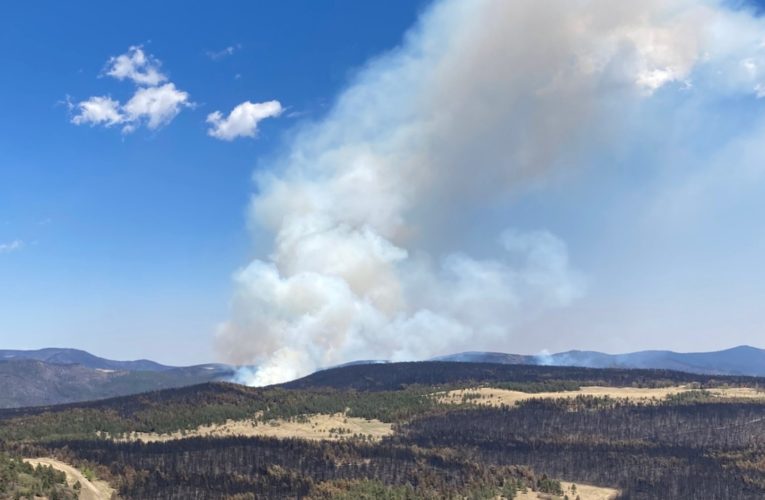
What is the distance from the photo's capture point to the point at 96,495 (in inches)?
7485

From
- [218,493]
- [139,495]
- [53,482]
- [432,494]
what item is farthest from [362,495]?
[53,482]

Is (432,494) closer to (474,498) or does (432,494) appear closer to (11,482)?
(474,498)

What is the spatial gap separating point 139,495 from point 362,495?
199 ft

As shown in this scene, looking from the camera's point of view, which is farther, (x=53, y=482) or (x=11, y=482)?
(x=53, y=482)

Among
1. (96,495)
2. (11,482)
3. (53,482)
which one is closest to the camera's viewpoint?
(11,482)

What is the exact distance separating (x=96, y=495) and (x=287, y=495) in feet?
164

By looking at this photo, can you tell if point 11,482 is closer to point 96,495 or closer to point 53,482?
point 53,482

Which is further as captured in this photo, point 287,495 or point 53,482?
point 287,495

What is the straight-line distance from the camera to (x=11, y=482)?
167m

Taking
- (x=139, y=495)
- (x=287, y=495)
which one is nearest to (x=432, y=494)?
(x=287, y=495)

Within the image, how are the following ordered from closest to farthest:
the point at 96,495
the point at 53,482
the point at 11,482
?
the point at 11,482
the point at 53,482
the point at 96,495

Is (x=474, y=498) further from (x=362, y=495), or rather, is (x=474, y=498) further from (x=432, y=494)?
(x=362, y=495)

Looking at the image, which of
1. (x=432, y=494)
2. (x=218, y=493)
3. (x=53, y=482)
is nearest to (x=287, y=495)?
(x=218, y=493)

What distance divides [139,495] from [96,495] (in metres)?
11.5
